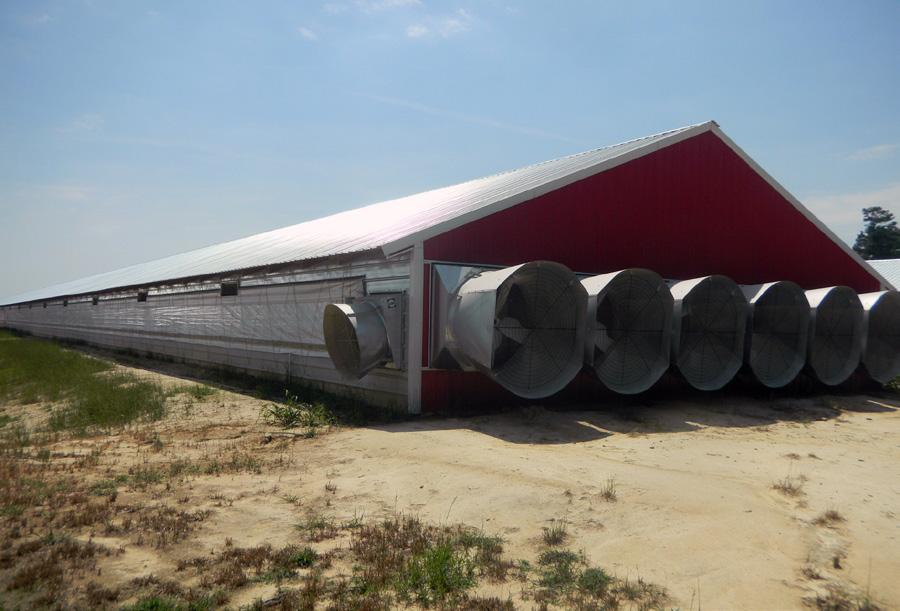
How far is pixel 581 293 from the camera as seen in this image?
10.4 meters

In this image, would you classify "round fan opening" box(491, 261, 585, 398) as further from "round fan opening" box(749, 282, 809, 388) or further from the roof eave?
"round fan opening" box(749, 282, 809, 388)

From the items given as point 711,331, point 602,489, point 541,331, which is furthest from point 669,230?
point 602,489

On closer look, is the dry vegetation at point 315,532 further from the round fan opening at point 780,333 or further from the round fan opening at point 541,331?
the round fan opening at point 780,333

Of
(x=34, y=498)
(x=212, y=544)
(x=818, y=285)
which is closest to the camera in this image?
(x=212, y=544)

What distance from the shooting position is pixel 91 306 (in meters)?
34.3

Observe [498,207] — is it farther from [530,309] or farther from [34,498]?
[34,498]

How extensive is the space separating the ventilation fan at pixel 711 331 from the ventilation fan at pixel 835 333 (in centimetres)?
208

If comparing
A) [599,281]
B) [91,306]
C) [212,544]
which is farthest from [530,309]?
[91,306]

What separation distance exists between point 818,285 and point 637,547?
46.9 ft

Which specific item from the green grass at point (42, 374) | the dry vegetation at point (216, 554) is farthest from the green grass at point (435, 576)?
Answer: the green grass at point (42, 374)

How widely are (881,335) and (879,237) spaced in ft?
184

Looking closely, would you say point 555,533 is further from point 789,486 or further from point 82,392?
point 82,392

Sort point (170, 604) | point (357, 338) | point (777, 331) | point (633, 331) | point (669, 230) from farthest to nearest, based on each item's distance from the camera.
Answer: point (669, 230) → point (777, 331) → point (633, 331) → point (357, 338) → point (170, 604)

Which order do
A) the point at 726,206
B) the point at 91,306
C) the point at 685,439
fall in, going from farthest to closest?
the point at 91,306
the point at 726,206
the point at 685,439
